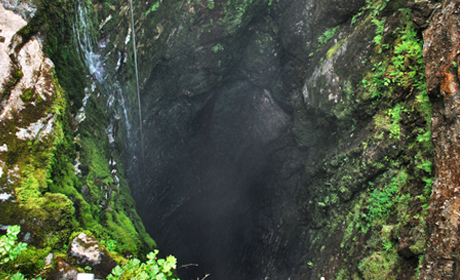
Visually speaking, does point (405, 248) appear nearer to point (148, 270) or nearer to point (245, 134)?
point (148, 270)

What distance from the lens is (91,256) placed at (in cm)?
258

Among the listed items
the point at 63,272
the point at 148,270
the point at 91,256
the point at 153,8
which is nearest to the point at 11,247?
the point at 63,272

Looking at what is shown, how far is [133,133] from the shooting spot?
6.48 m

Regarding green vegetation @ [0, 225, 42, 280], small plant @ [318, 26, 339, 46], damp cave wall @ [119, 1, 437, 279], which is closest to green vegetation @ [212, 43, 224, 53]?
damp cave wall @ [119, 1, 437, 279]

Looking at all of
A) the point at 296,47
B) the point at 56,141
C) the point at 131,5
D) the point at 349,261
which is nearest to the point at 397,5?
the point at 296,47

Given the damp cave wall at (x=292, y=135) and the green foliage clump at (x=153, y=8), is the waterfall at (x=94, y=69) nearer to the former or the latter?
the damp cave wall at (x=292, y=135)

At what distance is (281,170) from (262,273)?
2824 mm

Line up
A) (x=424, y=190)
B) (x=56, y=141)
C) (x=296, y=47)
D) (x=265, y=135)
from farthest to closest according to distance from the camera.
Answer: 1. (x=265, y=135)
2. (x=296, y=47)
3. (x=424, y=190)
4. (x=56, y=141)

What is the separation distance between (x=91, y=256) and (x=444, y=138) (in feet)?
13.1

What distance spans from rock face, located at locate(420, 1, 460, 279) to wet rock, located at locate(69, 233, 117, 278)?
3.20 m

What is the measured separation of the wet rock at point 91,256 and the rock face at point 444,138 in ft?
10.5

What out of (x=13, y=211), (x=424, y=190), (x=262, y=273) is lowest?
(x=262, y=273)

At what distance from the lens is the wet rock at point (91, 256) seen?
2.54 m

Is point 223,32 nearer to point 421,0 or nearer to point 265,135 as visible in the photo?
point 265,135
